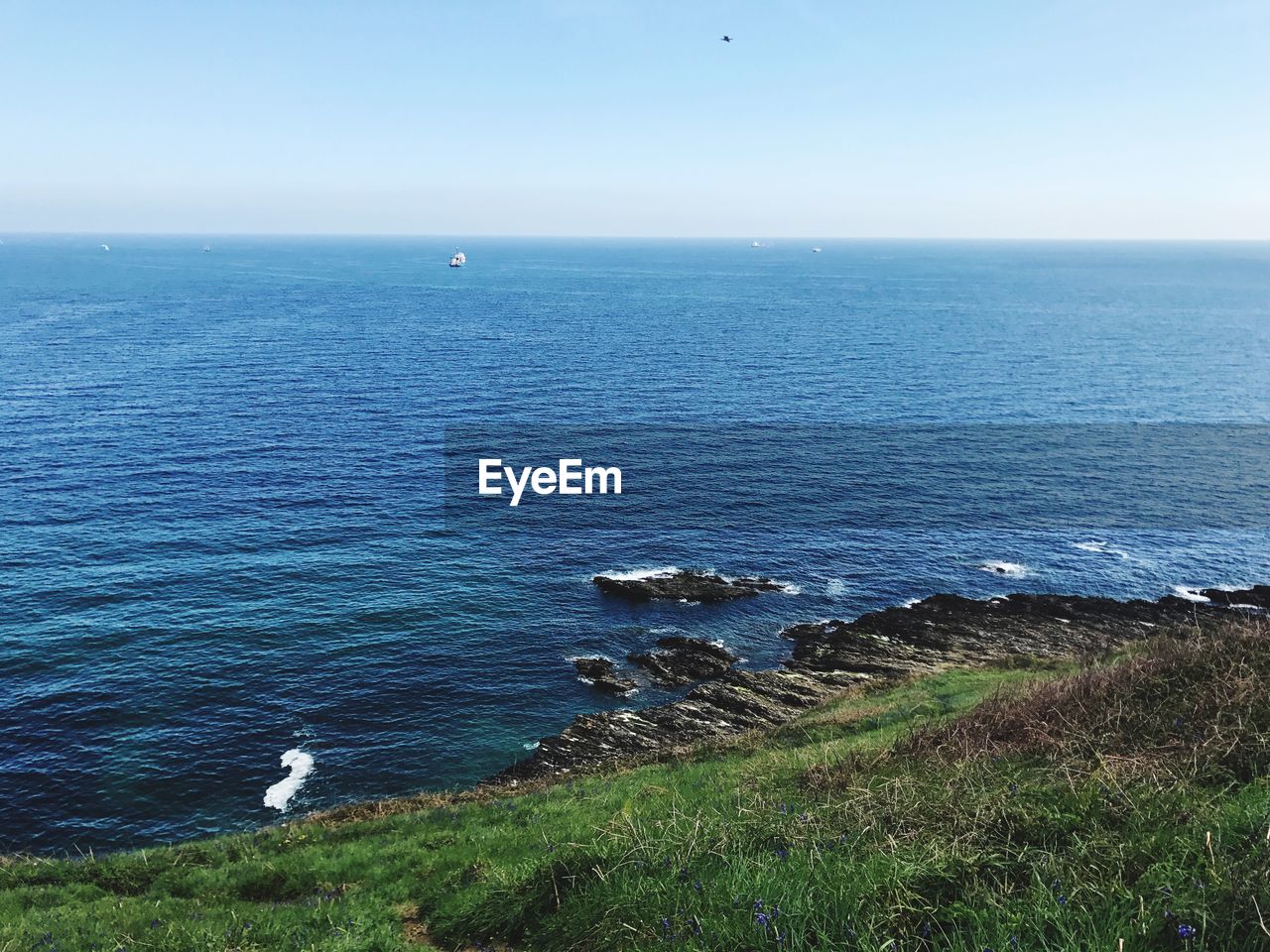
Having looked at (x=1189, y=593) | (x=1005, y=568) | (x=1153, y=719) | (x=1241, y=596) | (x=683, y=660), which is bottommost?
(x=683, y=660)

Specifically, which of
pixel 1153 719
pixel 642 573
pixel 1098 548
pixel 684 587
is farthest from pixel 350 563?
pixel 1098 548

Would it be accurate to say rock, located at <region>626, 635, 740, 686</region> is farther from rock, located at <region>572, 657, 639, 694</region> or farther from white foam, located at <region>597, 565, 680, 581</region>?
white foam, located at <region>597, 565, 680, 581</region>

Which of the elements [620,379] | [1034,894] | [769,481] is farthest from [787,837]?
[620,379]

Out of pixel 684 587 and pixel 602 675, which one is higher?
pixel 684 587

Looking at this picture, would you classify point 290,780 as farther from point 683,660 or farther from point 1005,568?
point 1005,568

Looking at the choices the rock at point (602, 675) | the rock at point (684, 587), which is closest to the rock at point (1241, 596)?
the rock at point (684, 587)

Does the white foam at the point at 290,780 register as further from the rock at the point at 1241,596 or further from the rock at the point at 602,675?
the rock at the point at 1241,596
